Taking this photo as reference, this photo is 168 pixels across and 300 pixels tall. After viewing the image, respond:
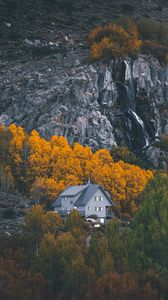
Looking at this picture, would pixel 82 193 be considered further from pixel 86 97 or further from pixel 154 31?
pixel 154 31

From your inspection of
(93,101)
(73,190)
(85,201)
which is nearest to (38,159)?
(73,190)

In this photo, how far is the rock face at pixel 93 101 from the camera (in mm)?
144125

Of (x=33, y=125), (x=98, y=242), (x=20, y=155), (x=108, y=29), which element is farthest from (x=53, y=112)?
(x=98, y=242)

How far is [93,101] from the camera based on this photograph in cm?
14925

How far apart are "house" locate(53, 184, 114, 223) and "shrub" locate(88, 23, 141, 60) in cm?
4164

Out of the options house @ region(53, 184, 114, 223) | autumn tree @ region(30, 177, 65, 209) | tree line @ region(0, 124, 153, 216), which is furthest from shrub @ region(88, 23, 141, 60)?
house @ region(53, 184, 114, 223)

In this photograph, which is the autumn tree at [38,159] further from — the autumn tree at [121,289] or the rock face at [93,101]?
the autumn tree at [121,289]

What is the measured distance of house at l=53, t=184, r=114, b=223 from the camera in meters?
121

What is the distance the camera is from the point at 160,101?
156250 mm

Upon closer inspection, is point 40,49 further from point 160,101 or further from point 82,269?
point 82,269

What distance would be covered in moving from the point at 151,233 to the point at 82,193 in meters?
Result: 29.4

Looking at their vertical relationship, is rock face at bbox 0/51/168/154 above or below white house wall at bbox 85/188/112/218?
above

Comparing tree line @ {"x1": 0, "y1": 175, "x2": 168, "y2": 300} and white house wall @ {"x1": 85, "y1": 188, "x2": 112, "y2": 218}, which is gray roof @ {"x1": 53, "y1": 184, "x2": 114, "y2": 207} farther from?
tree line @ {"x1": 0, "y1": 175, "x2": 168, "y2": 300}

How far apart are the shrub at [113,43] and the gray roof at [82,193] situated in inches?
1619
